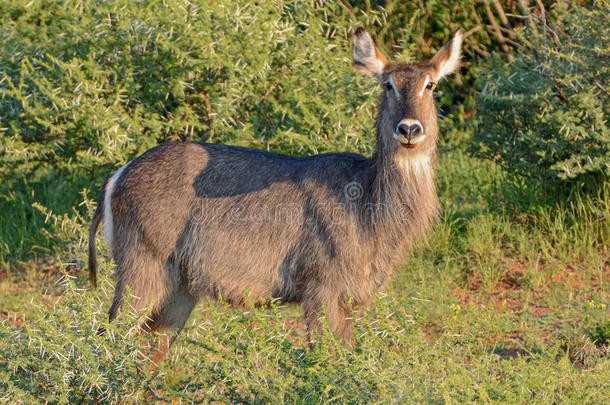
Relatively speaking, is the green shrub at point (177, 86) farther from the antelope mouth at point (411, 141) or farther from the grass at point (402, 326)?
the antelope mouth at point (411, 141)

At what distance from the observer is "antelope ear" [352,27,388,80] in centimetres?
441

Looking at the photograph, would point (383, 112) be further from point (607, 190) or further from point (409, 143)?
point (607, 190)

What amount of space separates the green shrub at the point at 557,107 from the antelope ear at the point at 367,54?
1.44m

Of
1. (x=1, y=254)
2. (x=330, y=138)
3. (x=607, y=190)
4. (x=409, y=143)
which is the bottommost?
(x=1, y=254)

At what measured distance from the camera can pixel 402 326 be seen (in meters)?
3.61

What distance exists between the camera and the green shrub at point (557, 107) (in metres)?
5.34

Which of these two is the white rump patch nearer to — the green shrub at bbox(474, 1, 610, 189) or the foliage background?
the foliage background

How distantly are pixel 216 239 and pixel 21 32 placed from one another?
10.1 ft

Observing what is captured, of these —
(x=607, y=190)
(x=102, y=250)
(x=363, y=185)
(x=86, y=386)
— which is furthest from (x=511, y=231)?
(x=86, y=386)

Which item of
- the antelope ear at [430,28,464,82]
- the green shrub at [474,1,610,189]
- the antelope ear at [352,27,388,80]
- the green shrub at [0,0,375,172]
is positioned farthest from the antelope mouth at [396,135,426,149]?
the green shrub at [474,1,610,189]

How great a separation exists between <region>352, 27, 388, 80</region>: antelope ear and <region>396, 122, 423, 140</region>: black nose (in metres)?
0.61

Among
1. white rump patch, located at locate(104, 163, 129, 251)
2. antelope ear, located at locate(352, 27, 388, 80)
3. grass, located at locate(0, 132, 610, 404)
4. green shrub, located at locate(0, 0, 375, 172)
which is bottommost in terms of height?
grass, located at locate(0, 132, 610, 404)

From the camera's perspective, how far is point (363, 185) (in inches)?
168

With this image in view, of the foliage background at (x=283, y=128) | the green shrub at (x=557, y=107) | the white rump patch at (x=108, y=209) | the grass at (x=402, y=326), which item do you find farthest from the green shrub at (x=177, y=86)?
the green shrub at (x=557, y=107)
